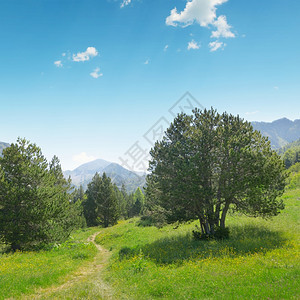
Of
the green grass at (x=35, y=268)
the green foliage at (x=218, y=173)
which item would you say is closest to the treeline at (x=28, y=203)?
the green grass at (x=35, y=268)

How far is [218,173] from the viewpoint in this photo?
16656 millimetres

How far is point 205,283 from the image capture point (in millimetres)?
9211

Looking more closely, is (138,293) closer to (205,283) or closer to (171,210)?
(205,283)

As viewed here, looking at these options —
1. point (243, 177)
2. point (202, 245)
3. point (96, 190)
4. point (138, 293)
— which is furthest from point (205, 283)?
point (96, 190)

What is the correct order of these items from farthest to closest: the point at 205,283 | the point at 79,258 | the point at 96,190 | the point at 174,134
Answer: the point at 96,190 < the point at 174,134 < the point at 79,258 < the point at 205,283

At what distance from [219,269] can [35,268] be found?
39.8ft

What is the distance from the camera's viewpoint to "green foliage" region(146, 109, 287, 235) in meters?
15.6

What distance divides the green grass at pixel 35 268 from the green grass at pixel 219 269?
3.24 meters

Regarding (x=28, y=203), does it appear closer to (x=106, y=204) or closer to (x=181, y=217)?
(x=181, y=217)

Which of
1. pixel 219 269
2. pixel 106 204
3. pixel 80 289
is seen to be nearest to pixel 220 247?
pixel 219 269

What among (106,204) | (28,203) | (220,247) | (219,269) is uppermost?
(28,203)

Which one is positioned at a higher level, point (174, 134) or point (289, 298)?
point (174, 134)

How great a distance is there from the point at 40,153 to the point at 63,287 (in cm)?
1523

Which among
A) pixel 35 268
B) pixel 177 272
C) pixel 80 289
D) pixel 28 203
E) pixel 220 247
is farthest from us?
pixel 28 203
